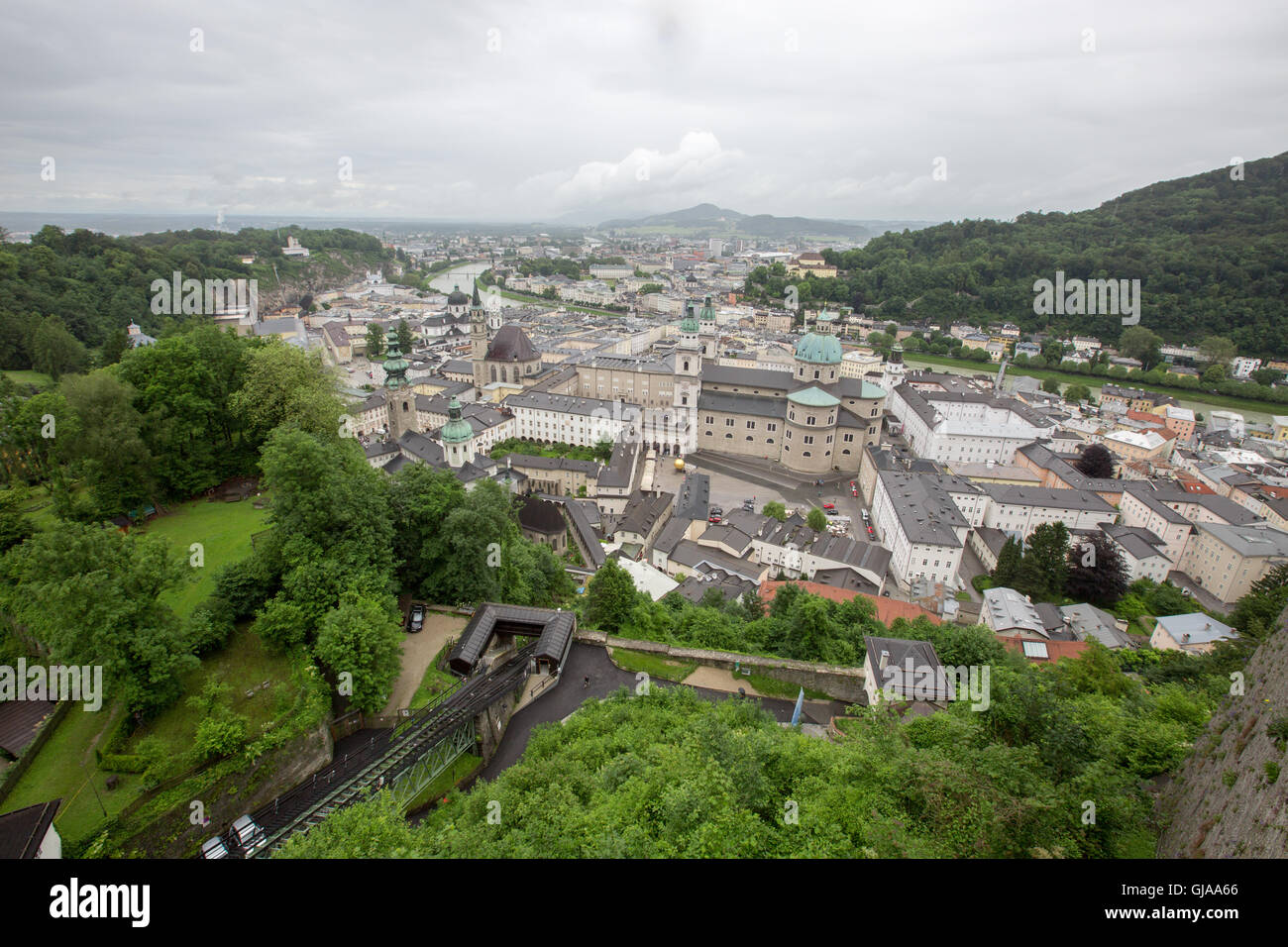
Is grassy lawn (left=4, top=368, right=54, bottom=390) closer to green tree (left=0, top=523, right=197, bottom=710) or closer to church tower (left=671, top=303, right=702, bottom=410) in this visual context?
green tree (left=0, top=523, right=197, bottom=710)

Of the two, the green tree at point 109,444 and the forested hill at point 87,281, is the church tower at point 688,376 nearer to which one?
the forested hill at point 87,281

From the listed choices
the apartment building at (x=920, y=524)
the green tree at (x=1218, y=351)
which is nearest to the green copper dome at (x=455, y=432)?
the apartment building at (x=920, y=524)

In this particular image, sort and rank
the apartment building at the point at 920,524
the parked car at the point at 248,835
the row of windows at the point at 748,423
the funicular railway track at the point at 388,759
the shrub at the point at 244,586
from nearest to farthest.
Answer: the parked car at the point at 248,835, the funicular railway track at the point at 388,759, the shrub at the point at 244,586, the apartment building at the point at 920,524, the row of windows at the point at 748,423

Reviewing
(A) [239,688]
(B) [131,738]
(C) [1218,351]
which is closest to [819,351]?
(A) [239,688]

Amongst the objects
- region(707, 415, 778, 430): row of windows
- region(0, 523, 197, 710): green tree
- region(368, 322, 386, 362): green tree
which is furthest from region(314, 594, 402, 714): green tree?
region(368, 322, 386, 362): green tree

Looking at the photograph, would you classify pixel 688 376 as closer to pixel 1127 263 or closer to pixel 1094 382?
pixel 1094 382
